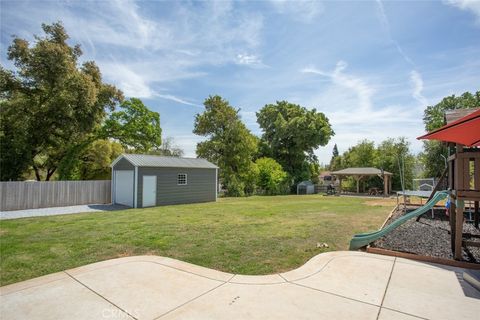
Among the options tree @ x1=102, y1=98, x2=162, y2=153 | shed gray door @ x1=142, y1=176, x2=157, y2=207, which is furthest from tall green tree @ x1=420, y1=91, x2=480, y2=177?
tree @ x1=102, y1=98, x2=162, y2=153

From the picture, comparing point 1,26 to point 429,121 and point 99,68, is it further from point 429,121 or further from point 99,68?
point 429,121

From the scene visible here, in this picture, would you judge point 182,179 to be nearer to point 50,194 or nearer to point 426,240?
point 50,194

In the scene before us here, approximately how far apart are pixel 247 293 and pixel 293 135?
96.7 ft

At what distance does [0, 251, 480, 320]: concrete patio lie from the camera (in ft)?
8.59

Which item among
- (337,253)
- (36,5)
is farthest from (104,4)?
(337,253)

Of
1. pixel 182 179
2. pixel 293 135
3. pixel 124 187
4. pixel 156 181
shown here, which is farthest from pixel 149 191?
pixel 293 135

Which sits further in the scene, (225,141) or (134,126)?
(225,141)

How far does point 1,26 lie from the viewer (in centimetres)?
1132

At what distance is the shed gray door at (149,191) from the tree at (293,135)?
65.8 ft

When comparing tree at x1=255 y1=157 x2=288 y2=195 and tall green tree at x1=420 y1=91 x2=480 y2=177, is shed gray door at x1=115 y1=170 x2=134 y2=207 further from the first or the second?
tall green tree at x1=420 y1=91 x2=480 y2=177

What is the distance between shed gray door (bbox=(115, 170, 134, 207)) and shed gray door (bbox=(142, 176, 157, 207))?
702mm

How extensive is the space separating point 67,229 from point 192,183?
9169 mm

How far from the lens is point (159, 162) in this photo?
578 inches

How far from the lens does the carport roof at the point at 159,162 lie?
13.8m
